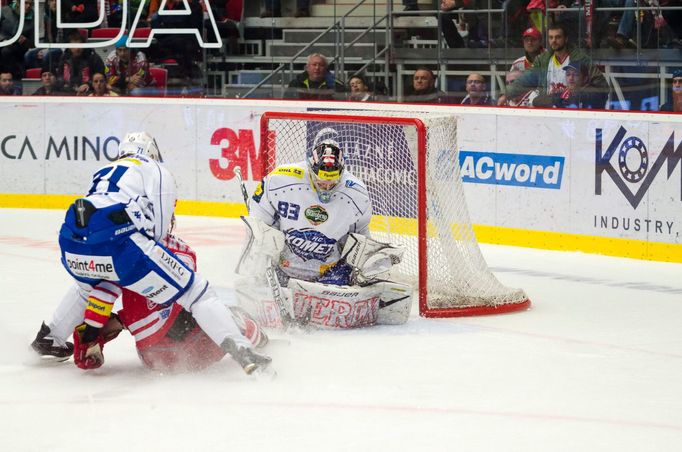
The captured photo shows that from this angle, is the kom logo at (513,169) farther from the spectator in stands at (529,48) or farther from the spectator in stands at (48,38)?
the spectator in stands at (48,38)

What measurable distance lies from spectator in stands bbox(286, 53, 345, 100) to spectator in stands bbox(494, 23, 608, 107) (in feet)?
5.20

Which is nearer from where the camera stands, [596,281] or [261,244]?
[261,244]

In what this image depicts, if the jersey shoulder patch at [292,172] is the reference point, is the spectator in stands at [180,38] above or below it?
above

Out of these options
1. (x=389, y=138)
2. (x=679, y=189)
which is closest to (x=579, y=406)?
(x=389, y=138)

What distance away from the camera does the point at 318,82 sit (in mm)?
9734

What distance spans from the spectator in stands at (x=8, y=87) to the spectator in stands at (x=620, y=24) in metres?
4.78

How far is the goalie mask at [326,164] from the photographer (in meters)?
5.74

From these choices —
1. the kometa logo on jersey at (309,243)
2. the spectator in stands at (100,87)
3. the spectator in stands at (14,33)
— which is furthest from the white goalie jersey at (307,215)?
the spectator in stands at (14,33)

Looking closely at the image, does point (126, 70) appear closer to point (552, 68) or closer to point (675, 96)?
point (552, 68)

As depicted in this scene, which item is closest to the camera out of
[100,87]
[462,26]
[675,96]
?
[675,96]

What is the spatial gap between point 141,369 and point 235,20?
559 cm

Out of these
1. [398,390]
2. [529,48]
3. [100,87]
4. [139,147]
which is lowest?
[398,390]

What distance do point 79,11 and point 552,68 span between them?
13.5ft

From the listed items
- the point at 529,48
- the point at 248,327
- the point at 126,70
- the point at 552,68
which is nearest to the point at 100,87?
the point at 126,70
